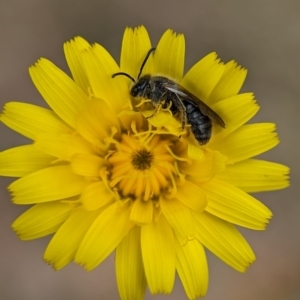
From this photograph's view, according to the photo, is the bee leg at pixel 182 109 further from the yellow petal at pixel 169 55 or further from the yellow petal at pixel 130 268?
the yellow petal at pixel 130 268

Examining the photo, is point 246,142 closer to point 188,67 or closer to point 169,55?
point 169,55

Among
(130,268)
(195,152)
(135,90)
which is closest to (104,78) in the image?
(135,90)

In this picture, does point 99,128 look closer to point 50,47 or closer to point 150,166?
point 150,166

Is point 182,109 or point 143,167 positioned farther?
point 143,167

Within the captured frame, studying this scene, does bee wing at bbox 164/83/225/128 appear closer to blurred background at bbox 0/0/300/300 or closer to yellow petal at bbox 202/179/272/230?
yellow petal at bbox 202/179/272/230

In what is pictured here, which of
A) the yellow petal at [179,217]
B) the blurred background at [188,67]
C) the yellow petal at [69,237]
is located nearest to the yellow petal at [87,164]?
the yellow petal at [69,237]

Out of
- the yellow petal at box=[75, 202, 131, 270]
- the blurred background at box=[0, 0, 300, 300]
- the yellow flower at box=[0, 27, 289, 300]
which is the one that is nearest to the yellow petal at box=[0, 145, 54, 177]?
the yellow flower at box=[0, 27, 289, 300]
